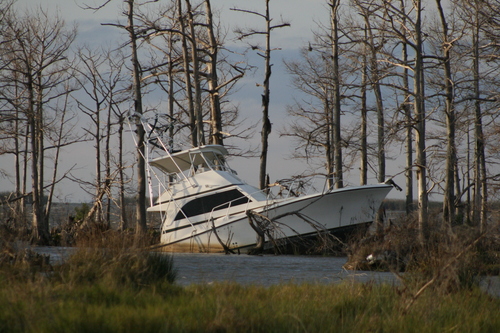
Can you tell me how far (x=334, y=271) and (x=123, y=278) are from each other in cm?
703

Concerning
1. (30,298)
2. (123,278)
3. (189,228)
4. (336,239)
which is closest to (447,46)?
(336,239)

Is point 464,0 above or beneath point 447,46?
above

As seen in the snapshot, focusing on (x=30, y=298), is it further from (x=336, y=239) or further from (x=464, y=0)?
(x=464, y=0)

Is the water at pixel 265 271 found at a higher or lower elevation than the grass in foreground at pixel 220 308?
lower

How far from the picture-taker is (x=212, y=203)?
2092 cm

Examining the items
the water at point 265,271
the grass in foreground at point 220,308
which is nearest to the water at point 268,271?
the water at point 265,271

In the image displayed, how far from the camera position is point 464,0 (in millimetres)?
18750

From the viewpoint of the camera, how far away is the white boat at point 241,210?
64.1ft

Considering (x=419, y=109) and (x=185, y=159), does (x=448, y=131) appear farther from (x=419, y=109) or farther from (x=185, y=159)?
(x=185, y=159)

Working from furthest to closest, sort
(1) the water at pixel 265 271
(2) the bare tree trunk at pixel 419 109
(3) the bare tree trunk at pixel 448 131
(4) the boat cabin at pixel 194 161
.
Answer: (4) the boat cabin at pixel 194 161 → (3) the bare tree trunk at pixel 448 131 → (2) the bare tree trunk at pixel 419 109 → (1) the water at pixel 265 271

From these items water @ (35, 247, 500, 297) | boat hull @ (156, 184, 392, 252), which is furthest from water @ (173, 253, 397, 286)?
boat hull @ (156, 184, 392, 252)

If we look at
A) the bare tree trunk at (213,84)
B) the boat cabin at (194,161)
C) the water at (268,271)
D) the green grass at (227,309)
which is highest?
the bare tree trunk at (213,84)

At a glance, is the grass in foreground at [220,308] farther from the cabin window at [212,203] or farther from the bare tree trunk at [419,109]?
the cabin window at [212,203]

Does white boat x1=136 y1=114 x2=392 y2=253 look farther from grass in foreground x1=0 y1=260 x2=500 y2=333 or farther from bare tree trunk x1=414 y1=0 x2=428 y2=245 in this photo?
grass in foreground x1=0 y1=260 x2=500 y2=333
